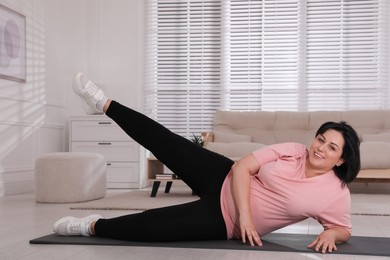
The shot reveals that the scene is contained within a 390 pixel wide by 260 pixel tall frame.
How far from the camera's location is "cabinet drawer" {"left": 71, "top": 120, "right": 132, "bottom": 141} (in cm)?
630

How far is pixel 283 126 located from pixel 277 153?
160 inches

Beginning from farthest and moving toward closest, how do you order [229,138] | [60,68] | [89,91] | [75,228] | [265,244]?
1. [60,68]
2. [229,138]
3. [89,91]
4. [75,228]
5. [265,244]

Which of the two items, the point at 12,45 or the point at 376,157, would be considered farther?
the point at 12,45

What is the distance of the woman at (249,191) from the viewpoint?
2209 mm

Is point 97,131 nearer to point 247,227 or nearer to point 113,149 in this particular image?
point 113,149

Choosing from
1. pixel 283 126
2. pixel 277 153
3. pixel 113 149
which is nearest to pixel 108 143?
pixel 113 149

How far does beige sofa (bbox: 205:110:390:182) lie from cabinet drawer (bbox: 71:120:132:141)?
1.03 meters

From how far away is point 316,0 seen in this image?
6.76 meters

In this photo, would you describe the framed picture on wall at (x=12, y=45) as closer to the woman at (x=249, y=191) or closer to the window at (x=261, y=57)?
the window at (x=261, y=57)

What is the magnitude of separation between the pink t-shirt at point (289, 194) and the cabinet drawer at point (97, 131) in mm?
4085

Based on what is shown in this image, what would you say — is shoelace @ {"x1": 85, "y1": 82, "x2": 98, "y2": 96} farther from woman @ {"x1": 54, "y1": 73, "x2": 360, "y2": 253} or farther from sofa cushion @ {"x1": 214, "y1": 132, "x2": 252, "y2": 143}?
sofa cushion @ {"x1": 214, "y1": 132, "x2": 252, "y2": 143}

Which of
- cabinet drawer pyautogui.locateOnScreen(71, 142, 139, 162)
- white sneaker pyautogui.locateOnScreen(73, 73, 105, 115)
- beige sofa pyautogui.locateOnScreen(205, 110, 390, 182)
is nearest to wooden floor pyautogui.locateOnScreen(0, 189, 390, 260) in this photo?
white sneaker pyautogui.locateOnScreen(73, 73, 105, 115)

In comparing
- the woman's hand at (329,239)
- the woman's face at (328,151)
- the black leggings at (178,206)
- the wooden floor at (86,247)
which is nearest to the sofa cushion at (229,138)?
the wooden floor at (86,247)

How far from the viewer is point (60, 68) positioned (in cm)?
669
